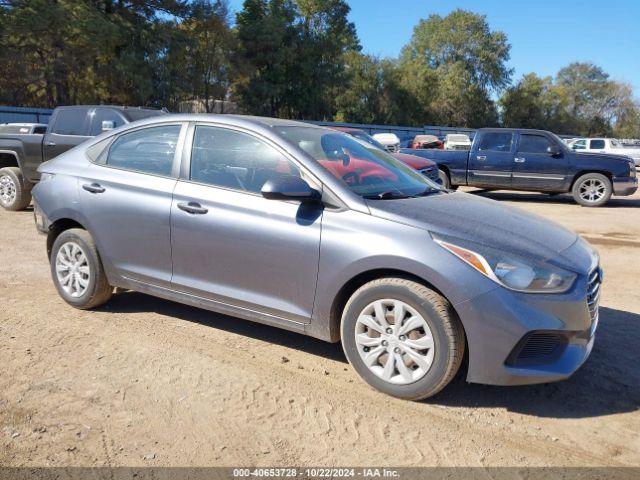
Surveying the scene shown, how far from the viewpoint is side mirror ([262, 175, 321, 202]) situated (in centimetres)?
354

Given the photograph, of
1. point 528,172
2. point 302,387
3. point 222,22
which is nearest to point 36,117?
point 222,22

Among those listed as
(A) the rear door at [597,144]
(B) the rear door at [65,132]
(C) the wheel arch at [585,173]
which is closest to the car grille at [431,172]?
(C) the wheel arch at [585,173]

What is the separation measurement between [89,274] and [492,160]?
37.1ft

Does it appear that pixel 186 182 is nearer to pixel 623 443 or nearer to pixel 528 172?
pixel 623 443

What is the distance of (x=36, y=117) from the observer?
74.9 ft

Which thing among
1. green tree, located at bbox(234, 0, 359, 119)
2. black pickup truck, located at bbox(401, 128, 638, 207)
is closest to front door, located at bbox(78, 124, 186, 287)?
black pickup truck, located at bbox(401, 128, 638, 207)

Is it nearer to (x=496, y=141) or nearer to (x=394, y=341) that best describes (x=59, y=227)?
(x=394, y=341)

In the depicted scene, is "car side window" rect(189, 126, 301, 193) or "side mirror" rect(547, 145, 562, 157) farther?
"side mirror" rect(547, 145, 562, 157)

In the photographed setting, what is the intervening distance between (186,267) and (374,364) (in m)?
1.57

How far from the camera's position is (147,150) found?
178 inches

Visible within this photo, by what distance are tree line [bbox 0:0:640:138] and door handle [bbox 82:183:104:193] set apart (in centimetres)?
2614

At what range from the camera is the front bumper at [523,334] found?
3.09 meters

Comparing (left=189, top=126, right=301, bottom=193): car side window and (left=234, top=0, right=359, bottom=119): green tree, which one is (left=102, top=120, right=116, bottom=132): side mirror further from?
(left=234, top=0, right=359, bottom=119): green tree

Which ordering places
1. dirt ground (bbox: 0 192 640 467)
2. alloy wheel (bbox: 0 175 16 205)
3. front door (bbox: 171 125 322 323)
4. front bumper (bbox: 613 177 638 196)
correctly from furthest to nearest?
front bumper (bbox: 613 177 638 196) < alloy wheel (bbox: 0 175 16 205) < front door (bbox: 171 125 322 323) < dirt ground (bbox: 0 192 640 467)
